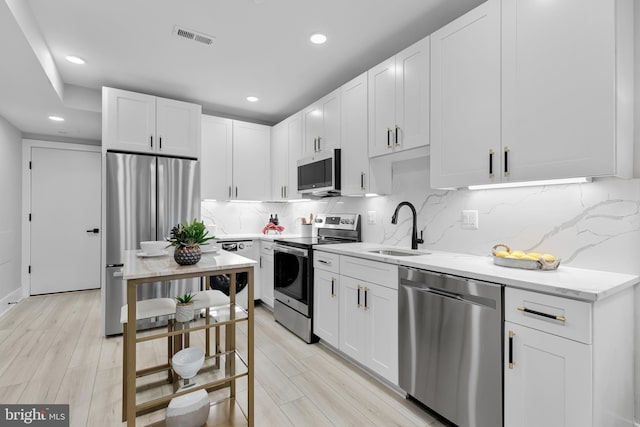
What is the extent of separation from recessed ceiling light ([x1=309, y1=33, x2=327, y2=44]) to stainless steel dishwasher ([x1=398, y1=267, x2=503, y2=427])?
1919mm

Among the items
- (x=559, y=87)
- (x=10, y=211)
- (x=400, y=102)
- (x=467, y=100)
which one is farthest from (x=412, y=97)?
(x=10, y=211)

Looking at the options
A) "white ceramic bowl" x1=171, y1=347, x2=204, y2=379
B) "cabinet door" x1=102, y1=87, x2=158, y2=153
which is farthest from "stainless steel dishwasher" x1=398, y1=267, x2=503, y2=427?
"cabinet door" x1=102, y1=87, x2=158, y2=153

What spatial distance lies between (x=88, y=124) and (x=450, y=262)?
182 inches

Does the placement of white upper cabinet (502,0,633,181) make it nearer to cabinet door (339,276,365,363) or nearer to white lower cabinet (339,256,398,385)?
white lower cabinet (339,256,398,385)

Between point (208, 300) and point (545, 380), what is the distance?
1.73m

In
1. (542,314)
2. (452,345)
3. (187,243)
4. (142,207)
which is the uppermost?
(142,207)

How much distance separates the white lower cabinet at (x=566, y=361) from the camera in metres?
1.21

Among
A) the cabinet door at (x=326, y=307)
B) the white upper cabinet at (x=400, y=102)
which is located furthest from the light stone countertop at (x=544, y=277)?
the white upper cabinet at (x=400, y=102)

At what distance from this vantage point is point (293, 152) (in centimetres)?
384

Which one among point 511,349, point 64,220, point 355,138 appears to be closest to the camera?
point 511,349

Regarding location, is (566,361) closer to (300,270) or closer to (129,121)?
(300,270)

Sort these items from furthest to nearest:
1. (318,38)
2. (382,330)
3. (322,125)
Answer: (322,125), (318,38), (382,330)

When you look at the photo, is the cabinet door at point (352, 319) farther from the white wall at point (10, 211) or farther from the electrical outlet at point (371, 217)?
the white wall at point (10, 211)

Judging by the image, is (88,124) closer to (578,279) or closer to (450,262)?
(450,262)
